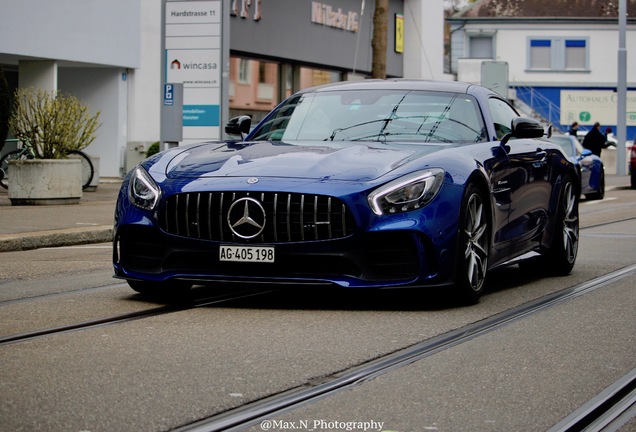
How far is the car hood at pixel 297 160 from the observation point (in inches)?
303

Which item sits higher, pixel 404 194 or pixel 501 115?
pixel 501 115

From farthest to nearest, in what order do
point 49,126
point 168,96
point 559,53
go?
point 559,53
point 168,96
point 49,126

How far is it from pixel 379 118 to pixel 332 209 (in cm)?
169

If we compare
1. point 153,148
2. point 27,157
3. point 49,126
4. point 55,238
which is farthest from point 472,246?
point 153,148

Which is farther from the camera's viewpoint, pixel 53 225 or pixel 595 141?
pixel 595 141

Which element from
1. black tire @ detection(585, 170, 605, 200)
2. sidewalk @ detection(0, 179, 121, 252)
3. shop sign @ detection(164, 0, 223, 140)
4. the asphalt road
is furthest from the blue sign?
the asphalt road

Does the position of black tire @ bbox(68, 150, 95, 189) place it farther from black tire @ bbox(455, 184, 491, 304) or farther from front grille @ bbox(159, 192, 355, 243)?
front grille @ bbox(159, 192, 355, 243)

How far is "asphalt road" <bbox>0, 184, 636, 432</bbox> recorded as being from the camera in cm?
469

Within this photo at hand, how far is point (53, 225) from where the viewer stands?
586 inches

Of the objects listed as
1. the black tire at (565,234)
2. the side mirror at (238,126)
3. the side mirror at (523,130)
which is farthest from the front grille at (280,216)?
the black tire at (565,234)

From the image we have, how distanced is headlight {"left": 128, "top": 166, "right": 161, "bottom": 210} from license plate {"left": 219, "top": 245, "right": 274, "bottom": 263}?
0.58 m

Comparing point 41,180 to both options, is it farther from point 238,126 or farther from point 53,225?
point 238,126

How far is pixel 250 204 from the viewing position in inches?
297

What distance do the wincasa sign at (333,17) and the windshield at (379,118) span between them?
29438mm
